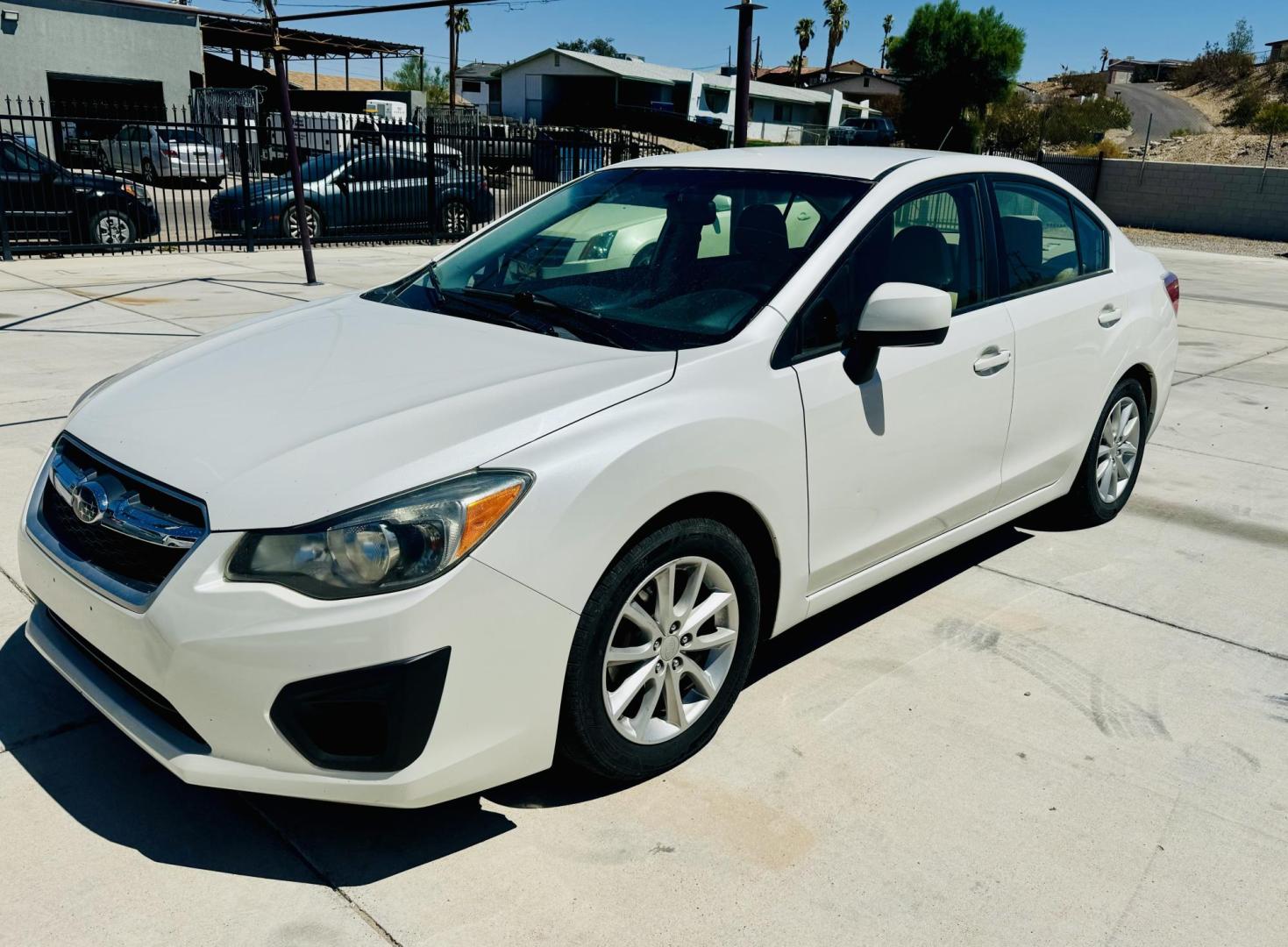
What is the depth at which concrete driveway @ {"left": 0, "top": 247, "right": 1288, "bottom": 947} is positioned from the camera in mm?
2508

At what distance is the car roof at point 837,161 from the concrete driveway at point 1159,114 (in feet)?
153

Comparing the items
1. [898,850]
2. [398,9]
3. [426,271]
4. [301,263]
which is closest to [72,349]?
[426,271]

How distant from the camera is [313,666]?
7.67 feet

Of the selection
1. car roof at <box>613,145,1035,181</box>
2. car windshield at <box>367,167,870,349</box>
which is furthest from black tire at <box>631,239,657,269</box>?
car roof at <box>613,145,1035,181</box>

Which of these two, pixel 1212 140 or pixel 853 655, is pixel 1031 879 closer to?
pixel 853 655

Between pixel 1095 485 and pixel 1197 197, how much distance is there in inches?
1007

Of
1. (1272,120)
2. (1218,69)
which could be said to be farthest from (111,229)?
(1218,69)

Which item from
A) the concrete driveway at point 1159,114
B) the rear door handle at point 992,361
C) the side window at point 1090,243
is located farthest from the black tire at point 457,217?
the concrete driveway at point 1159,114

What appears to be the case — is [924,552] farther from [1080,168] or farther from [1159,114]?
[1159,114]

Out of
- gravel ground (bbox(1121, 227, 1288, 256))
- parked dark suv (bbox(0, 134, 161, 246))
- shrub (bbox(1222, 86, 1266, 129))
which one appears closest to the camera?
parked dark suv (bbox(0, 134, 161, 246))

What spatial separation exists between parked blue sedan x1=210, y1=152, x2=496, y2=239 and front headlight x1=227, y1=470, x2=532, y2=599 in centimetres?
1418

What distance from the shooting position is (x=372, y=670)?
2.34 m

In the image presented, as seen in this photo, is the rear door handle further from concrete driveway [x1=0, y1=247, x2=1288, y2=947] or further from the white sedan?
concrete driveway [x1=0, y1=247, x2=1288, y2=947]

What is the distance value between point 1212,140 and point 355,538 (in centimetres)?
4178
